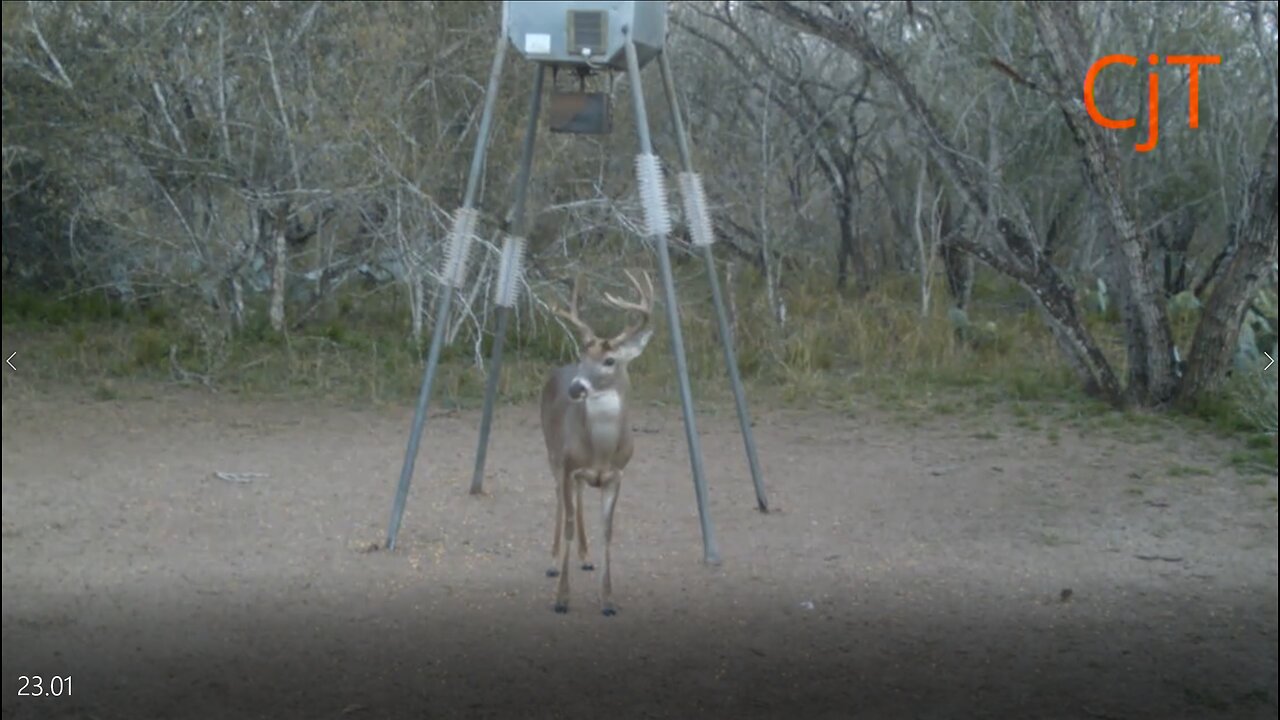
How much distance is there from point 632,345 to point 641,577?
3.79 ft

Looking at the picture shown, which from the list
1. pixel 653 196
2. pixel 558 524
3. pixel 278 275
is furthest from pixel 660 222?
pixel 278 275

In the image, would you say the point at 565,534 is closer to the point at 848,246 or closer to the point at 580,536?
the point at 580,536

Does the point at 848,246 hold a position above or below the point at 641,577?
above

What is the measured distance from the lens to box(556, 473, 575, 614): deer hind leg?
6.27 meters

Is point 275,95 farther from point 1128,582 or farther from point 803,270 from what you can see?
point 1128,582

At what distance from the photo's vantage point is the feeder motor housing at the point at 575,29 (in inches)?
271

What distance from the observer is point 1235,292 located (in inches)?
398

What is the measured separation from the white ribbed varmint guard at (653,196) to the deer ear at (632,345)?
2.39 feet

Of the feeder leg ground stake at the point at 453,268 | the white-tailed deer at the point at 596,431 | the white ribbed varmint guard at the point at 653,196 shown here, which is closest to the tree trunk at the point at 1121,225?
the white ribbed varmint guard at the point at 653,196

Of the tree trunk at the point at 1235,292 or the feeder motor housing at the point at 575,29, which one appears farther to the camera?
the tree trunk at the point at 1235,292

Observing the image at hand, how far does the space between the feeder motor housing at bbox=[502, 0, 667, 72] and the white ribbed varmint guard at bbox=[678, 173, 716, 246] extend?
704mm

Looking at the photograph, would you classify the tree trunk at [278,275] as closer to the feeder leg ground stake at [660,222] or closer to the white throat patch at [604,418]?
the feeder leg ground stake at [660,222]

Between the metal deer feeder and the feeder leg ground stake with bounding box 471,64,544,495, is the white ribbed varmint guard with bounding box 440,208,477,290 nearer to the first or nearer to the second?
the metal deer feeder

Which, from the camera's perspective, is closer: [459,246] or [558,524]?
[558,524]
